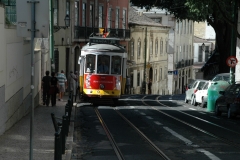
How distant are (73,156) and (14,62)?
6.31 meters

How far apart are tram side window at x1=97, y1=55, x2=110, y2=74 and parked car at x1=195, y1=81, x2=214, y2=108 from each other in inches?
244

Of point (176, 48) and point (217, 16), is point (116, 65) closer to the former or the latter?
point (217, 16)

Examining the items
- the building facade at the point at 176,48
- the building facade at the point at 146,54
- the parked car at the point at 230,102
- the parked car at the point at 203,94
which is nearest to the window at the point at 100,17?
the building facade at the point at 146,54

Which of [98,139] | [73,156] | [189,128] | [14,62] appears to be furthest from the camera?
[189,128]

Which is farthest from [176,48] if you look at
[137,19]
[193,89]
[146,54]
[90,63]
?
[90,63]

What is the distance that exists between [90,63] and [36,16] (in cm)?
2370

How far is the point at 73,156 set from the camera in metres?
15.8

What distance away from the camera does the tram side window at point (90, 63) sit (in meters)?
34.8

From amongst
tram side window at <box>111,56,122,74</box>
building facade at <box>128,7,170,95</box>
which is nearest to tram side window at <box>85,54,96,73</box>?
tram side window at <box>111,56,122,74</box>

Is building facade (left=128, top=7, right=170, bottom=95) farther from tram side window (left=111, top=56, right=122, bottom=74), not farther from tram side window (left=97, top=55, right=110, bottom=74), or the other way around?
tram side window (left=97, top=55, right=110, bottom=74)

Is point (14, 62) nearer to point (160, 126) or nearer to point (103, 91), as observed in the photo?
point (160, 126)

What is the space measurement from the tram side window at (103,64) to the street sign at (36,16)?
23.4 meters

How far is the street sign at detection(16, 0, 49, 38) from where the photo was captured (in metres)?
11.3

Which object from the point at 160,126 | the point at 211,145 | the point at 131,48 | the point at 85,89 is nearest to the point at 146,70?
the point at 131,48
